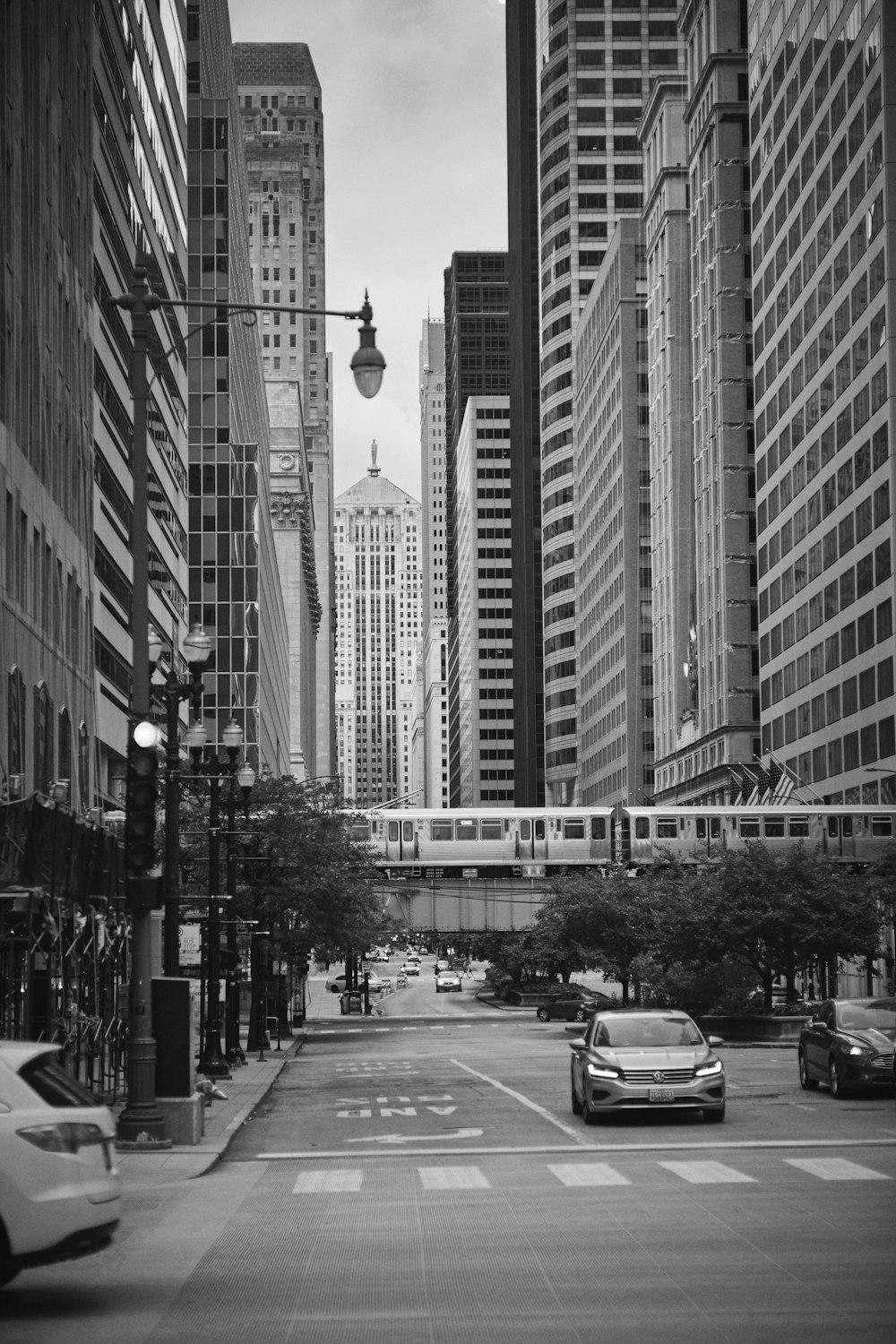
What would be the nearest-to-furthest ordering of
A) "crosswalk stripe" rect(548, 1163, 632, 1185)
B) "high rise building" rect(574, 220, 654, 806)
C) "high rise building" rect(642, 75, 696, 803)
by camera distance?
1. "crosswalk stripe" rect(548, 1163, 632, 1185)
2. "high rise building" rect(642, 75, 696, 803)
3. "high rise building" rect(574, 220, 654, 806)

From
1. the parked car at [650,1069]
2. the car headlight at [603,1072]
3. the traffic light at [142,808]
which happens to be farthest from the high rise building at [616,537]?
the traffic light at [142,808]

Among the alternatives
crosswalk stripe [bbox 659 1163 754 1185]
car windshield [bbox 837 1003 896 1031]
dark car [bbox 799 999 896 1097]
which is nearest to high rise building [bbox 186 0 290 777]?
dark car [bbox 799 999 896 1097]

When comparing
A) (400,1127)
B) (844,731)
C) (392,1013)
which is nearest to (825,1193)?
(400,1127)

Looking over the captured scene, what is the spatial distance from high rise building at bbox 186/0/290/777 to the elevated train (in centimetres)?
1600

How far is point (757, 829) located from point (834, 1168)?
62.0 m

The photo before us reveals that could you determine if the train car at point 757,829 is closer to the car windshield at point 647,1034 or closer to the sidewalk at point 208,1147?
the sidewalk at point 208,1147

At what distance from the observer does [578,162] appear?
586 feet

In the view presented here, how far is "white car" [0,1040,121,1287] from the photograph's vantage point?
10.7m

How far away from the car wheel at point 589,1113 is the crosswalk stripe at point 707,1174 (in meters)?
4.98

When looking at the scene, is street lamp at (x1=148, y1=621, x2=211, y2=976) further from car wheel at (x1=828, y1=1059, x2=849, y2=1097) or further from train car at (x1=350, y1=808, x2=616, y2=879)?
train car at (x1=350, y1=808, x2=616, y2=879)

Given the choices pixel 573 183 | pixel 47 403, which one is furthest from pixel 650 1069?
pixel 573 183

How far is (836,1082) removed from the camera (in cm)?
2812

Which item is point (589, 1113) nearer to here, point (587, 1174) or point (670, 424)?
point (587, 1174)

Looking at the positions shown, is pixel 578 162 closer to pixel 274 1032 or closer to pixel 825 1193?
pixel 274 1032
